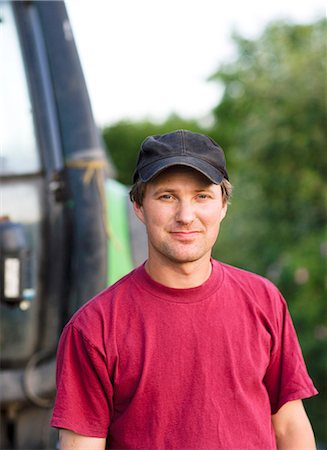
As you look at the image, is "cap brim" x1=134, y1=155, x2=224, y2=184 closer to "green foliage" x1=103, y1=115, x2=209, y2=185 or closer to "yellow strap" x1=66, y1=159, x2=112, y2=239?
"yellow strap" x1=66, y1=159, x2=112, y2=239

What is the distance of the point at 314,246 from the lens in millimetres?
8797

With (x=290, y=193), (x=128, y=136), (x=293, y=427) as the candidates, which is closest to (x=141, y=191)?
(x=293, y=427)

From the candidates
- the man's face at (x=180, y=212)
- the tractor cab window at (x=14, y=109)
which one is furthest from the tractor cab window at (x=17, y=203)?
the man's face at (x=180, y=212)

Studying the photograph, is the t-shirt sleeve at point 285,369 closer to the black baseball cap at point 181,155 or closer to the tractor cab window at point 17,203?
the black baseball cap at point 181,155

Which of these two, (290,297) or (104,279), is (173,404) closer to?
(104,279)

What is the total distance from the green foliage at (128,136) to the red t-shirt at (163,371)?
1035 inches

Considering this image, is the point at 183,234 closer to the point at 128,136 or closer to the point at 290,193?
the point at 290,193

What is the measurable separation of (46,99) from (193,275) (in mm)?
1381

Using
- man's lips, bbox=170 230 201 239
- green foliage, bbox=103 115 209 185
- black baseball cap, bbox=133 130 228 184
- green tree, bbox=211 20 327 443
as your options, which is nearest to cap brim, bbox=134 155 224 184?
black baseball cap, bbox=133 130 228 184

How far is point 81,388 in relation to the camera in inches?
92.7

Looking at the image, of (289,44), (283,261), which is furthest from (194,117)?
(283,261)

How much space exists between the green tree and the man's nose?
613 cm

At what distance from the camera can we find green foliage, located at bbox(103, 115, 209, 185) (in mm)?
29866

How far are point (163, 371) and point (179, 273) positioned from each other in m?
0.23
